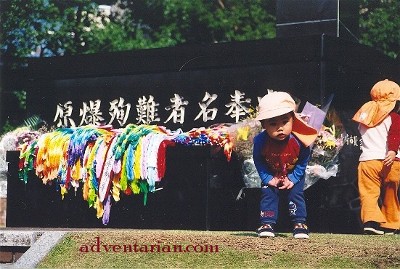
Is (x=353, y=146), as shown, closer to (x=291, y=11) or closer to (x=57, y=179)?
(x=291, y=11)

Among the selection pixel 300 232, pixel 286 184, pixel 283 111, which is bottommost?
pixel 300 232

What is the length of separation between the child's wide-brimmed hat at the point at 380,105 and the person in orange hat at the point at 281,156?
41.1 inches

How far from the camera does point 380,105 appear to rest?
991cm

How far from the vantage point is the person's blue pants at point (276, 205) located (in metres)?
8.90

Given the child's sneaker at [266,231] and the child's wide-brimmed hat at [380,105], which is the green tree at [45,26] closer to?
the child's wide-brimmed hat at [380,105]

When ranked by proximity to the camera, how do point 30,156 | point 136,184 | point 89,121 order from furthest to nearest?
point 89,121 < point 30,156 < point 136,184

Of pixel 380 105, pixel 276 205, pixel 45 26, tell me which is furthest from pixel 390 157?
pixel 45 26

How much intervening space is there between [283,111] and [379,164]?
1.49m

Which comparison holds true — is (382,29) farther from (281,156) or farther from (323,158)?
(281,156)

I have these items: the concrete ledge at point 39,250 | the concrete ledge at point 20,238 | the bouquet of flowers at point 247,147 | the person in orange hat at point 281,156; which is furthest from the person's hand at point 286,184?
the concrete ledge at point 20,238

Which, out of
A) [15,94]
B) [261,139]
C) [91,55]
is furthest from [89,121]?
[15,94]

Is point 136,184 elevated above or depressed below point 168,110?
below

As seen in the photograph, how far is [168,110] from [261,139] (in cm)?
319

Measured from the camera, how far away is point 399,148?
9.88 m
